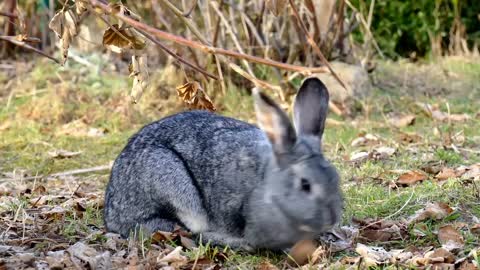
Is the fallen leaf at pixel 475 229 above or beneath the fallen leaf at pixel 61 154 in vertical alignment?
above

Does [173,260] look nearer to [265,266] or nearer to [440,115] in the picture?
[265,266]

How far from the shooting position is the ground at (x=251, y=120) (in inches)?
190

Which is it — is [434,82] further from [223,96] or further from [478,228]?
[478,228]

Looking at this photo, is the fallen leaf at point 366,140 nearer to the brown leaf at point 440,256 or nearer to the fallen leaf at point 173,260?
the brown leaf at point 440,256

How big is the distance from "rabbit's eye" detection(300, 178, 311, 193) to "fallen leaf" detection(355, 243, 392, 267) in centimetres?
46

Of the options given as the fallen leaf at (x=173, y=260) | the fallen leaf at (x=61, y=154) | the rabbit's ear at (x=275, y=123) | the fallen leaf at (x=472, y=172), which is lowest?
the fallen leaf at (x=61, y=154)

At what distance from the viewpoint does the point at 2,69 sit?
Result: 11828 mm

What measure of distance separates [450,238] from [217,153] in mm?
1381

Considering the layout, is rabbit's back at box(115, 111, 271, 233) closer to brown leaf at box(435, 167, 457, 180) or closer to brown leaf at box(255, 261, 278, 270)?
brown leaf at box(255, 261, 278, 270)

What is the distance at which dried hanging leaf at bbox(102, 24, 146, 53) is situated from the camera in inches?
161

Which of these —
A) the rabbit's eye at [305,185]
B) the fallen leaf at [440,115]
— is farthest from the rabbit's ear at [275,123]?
the fallen leaf at [440,115]

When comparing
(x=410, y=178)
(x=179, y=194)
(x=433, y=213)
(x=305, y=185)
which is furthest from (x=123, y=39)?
(x=410, y=178)

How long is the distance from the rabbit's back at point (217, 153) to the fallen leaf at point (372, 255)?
25.4 inches

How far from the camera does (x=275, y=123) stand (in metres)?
4.61
